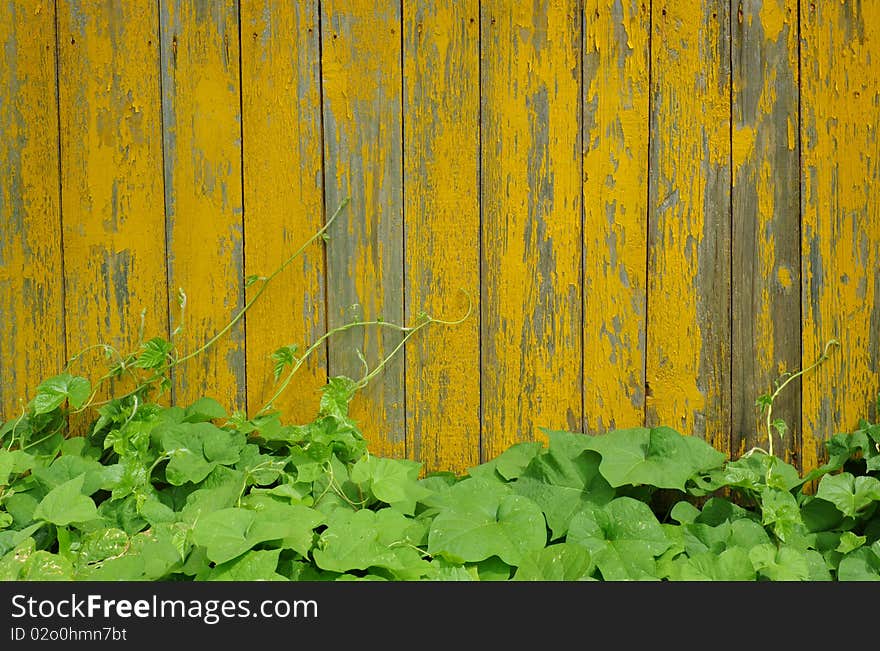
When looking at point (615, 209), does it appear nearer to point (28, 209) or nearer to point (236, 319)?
point (236, 319)

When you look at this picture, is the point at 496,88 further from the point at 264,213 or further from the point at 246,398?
the point at 246,398

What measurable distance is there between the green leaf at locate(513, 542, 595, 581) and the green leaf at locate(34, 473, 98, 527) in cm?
94

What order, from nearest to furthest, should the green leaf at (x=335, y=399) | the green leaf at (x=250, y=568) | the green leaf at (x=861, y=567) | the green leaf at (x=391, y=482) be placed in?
the green leaf at (x=250, y=568)
the green leaf at (x=861, y=567)
the green leaf at (x=391, y=482)
the green leaf at (x=335, y=399)

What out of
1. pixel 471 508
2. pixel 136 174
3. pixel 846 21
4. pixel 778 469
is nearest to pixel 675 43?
pixel 846 21

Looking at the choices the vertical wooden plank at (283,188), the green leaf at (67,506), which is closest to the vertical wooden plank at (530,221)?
the vertical wooden plank at (283,188)

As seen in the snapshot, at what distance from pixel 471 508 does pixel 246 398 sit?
2.34 feet

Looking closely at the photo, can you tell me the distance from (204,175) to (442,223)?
62 centimetres

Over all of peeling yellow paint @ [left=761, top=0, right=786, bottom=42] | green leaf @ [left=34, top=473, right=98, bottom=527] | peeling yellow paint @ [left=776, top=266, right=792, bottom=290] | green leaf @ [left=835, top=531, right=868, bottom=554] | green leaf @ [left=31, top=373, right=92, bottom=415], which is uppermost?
peeling yellow paint @ [left=761, top=0, right=786, bottom=42]

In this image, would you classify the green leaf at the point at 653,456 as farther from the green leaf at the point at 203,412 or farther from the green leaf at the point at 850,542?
the green leaf at the point at 203,412

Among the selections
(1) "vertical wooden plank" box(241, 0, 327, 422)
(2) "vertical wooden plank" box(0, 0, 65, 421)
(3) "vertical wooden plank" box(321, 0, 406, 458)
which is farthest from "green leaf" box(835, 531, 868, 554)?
(2) "vertical wooden plank" box(0, 0, 65, 421)

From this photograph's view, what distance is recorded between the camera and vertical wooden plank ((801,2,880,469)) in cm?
236

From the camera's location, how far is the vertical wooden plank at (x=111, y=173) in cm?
241

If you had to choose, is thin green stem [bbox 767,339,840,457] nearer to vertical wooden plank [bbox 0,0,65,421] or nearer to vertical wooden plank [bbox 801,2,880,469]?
vertical wooden plank [bbox 801,2,880,469]

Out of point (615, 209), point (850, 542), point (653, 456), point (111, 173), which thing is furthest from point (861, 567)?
point (111, 173)
